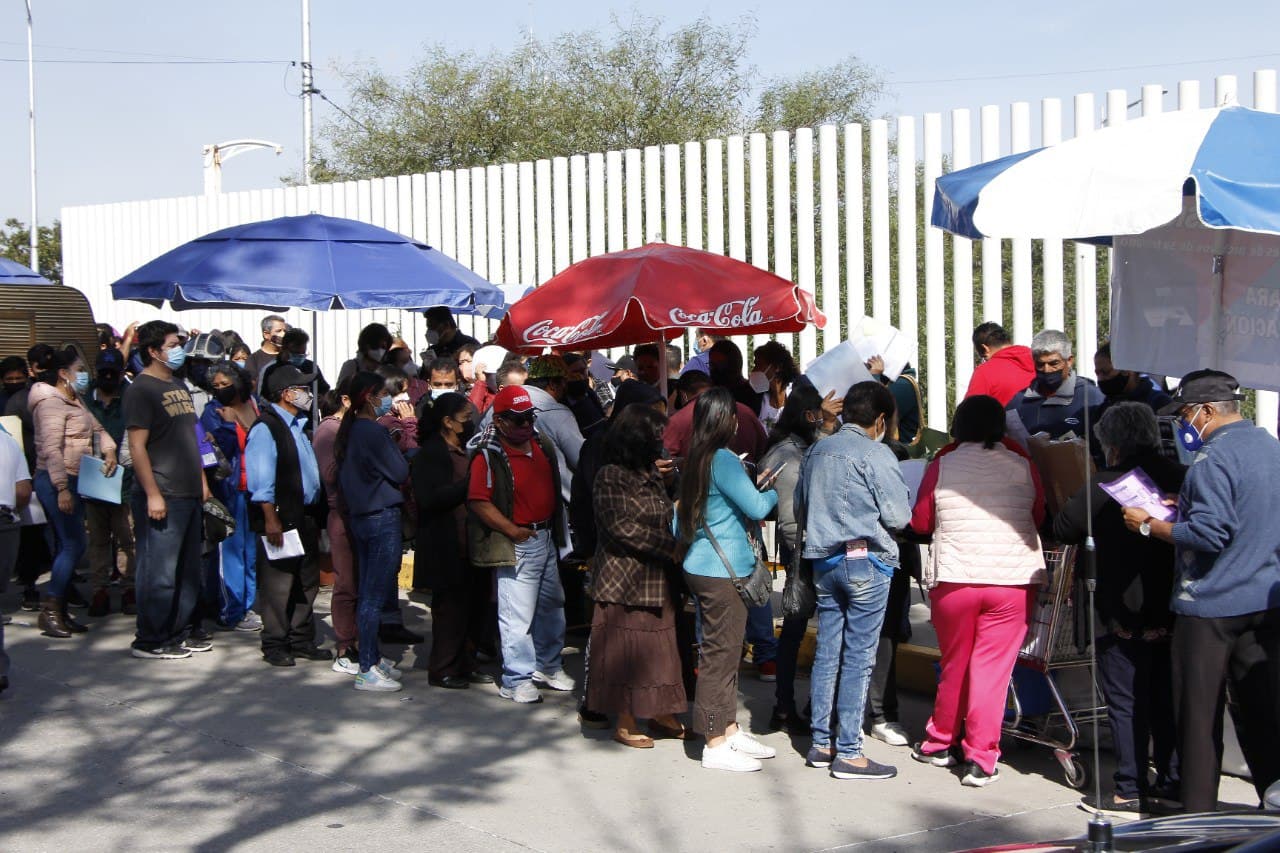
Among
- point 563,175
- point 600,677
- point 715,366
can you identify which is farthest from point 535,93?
point 600,677

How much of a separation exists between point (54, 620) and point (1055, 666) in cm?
663

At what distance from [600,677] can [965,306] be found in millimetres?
5791

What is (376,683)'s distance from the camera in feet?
27.9

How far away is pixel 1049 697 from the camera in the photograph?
7082mm

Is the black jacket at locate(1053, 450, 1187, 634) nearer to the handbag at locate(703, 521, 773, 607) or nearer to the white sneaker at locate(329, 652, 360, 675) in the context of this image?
the handbag at locate(703, 521, 773, 607)

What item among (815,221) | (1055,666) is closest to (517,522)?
(1055,666)

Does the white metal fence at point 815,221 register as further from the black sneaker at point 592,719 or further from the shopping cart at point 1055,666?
the black sneaker at point 592,719

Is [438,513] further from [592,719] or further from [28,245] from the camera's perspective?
[28,245]

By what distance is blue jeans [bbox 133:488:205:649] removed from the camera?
8.95m

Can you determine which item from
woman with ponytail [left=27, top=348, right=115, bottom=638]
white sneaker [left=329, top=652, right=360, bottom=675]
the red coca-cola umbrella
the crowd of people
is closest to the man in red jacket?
the crowd of people

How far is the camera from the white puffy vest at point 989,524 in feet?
21.9

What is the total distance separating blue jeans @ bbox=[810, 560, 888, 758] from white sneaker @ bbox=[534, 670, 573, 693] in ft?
6.62

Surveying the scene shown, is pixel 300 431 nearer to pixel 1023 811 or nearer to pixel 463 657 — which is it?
pixel 463 657

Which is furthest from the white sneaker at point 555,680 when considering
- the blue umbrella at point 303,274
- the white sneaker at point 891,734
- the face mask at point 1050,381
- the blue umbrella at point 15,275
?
the blue umbrella at point 15,275
